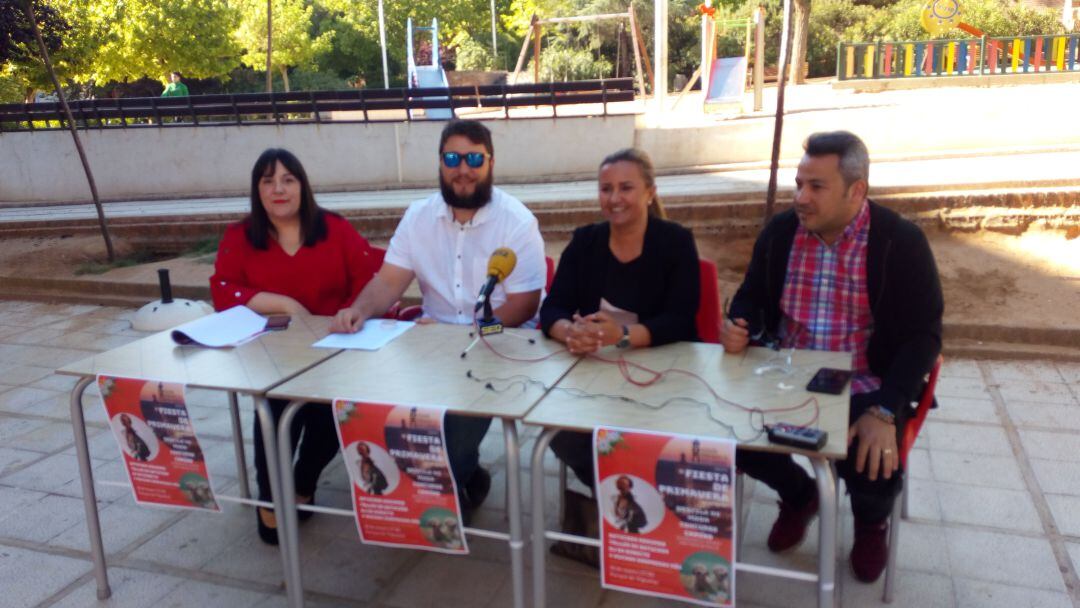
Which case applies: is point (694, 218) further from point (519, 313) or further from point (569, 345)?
point (569, 345)

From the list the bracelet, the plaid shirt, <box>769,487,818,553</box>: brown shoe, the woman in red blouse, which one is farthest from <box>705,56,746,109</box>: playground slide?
the bracelet

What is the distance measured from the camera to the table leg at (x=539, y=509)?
2.16 meters

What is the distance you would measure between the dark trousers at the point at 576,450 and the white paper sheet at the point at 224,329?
1.22m

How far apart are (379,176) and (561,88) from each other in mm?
2826

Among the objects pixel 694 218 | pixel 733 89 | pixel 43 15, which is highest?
pixel 43 15

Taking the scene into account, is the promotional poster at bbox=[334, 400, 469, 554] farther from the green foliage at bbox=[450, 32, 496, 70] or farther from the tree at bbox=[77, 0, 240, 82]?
the green foliage at bbox=[450, 32, 496, 70]

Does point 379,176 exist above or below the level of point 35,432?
above

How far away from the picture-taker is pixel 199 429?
435 cm

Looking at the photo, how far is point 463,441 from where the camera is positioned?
3121 millimetres

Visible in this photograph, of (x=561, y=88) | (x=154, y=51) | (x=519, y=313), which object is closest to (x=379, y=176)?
(x=561, y=88)

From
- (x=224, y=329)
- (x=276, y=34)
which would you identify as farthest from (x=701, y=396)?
(x=276, y=34)

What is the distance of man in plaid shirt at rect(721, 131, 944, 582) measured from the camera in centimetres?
250

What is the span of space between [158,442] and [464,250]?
54.4 inches

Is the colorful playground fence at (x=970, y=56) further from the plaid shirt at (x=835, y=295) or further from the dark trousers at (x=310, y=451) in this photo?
the dark trousers at (x=310, y=451)
